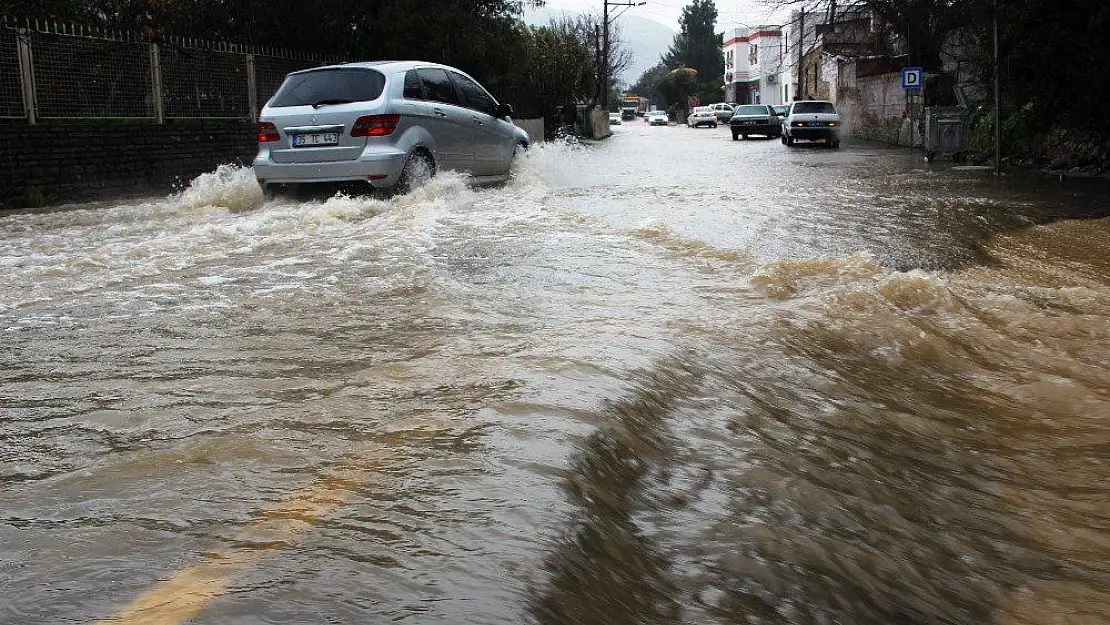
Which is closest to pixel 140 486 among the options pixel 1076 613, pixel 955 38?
pixel 1076 613

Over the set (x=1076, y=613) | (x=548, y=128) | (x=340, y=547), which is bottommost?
(x=1076, y=613)

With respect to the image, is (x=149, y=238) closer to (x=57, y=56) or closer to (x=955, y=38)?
(x=57, y=56)

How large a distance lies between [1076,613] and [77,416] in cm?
313

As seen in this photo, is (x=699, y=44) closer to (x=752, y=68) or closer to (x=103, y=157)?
(x=752, y=68)

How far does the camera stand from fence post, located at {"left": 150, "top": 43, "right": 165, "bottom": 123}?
1493 centimetres

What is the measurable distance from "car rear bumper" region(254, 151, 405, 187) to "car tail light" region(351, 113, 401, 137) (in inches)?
9.0

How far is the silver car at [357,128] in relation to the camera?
10289 mm

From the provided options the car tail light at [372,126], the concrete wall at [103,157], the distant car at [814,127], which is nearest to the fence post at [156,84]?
the concrete wall at [103,157]

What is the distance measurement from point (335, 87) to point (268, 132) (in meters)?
0.85

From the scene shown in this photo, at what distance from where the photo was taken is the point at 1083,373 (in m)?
4.73

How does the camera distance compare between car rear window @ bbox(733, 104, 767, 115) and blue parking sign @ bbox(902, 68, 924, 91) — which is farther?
car rear window @ bbox(733, 104, 767, 115)

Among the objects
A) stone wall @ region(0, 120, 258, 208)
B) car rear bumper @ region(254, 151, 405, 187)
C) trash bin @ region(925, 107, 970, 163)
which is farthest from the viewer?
trash bin @ region(925, 107, 970, 163)

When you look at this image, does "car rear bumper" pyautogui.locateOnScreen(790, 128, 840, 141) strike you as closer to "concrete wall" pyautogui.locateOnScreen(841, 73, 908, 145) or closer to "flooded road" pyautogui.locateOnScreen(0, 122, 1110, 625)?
"concrete wall" pyautogui.locateOnScreen(841, 73, 908, 145)

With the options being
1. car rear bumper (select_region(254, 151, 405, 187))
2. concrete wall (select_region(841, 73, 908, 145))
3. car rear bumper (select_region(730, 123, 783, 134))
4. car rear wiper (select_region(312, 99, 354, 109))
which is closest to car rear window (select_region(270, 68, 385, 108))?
car rear wiper (select_region(312, 99, 354, 109))
